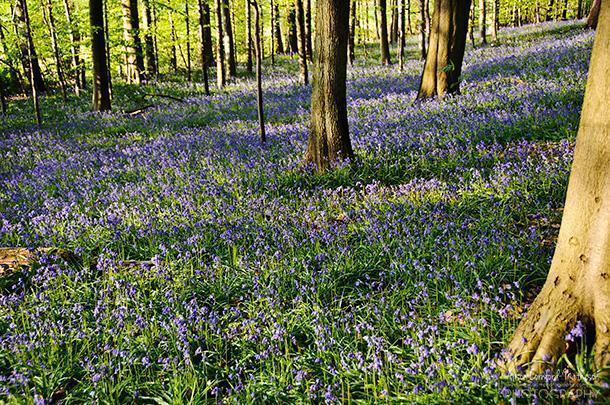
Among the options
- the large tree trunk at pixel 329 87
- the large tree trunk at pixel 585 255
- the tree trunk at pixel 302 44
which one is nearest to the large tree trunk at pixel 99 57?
the tree trunk at pixel 302 44

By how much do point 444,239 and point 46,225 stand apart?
5272 mm

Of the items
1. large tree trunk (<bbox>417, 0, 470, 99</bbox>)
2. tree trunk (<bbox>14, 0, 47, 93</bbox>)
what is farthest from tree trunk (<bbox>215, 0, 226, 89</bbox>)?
large tree trunk (<bbox>417, 0, 470, 99</bbox>)

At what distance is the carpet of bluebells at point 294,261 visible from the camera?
10.7 ft

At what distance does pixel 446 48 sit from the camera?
11906 millimetres

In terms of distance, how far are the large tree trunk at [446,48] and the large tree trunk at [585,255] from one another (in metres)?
9.53

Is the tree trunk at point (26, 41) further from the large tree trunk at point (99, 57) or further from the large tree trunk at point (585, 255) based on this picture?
the large tree trunk at point (585, 255)

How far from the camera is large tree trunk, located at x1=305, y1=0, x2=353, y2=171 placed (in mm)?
7230

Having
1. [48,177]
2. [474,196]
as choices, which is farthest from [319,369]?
[48,177]

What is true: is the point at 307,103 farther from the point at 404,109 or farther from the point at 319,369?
the point at 319,369

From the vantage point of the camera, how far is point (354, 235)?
5469mm

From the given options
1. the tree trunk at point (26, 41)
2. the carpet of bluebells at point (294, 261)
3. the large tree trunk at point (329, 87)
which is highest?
the tree trunk at point (26, 41)

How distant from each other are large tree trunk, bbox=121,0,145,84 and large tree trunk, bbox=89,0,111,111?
220 centimetres

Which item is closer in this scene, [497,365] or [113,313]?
[497,365]

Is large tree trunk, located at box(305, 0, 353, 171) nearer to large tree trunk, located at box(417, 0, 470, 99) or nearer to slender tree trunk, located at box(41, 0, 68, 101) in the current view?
large tree trunk, located at box(417, 0, 470, 99)
